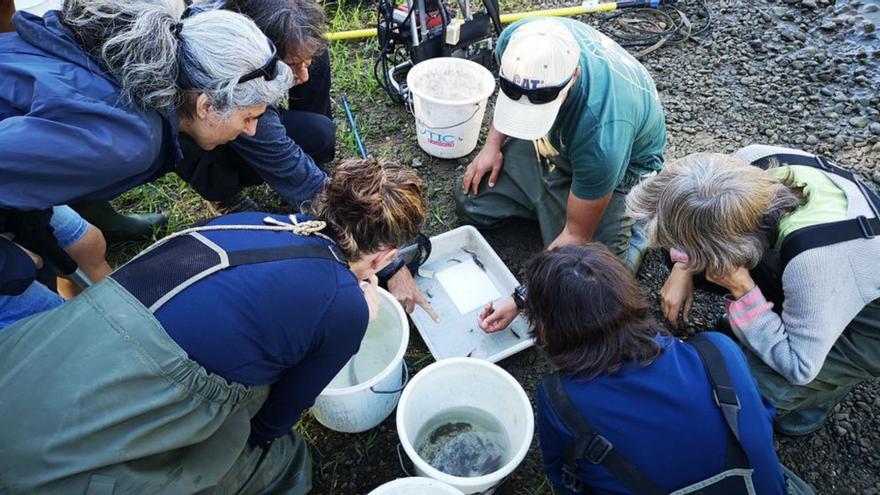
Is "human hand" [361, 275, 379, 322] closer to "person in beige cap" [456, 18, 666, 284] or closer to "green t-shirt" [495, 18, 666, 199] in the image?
"person in beige cap" [456, 18, 666, 284]

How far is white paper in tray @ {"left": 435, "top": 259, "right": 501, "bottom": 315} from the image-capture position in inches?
105

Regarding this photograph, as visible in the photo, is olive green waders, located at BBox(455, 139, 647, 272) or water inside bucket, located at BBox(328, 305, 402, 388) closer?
water inside bucket, located at BBox(328, 305, 402, 388)

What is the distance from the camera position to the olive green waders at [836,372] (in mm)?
1914

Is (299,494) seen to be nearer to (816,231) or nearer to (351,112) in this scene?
(816,231)

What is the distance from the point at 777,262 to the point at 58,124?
2.11 meters

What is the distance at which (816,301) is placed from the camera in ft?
5.83

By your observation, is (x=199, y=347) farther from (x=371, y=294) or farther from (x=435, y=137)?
(x=435, y=137)

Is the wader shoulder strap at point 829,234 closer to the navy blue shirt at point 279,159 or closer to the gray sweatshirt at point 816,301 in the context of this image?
the gray sweatshirt at point 816,301

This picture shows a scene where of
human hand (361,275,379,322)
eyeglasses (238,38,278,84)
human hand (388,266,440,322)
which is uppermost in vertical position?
eyeglasses (238,38,278,84)

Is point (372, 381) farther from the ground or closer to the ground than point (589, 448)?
closer to the ground

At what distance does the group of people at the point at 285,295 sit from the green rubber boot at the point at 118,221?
481mm

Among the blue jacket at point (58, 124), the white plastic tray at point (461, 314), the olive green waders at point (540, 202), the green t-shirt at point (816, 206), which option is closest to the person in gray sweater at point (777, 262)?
the green t-shirt at point (816, 206)

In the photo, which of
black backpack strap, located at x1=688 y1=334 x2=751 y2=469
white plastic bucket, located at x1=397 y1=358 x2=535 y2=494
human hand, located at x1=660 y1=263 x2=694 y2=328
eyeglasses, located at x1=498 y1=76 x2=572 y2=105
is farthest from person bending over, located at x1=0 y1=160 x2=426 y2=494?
human hand, located at x1=660 y1=263 x2=694 y2=328

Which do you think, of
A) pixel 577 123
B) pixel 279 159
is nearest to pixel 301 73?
pixel 279 159
